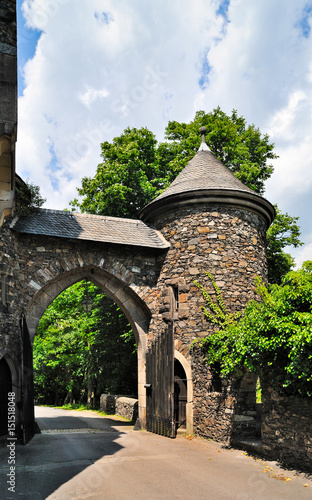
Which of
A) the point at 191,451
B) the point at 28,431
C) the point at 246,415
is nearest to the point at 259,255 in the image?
the point at 246,415

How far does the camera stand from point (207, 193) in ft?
33.1

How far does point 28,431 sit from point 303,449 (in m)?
5.26

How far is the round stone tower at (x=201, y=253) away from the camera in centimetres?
962

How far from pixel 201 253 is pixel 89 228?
→ 2.86 meters

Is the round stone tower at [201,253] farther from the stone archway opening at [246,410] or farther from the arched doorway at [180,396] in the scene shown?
the stone archway opening at [246,410]

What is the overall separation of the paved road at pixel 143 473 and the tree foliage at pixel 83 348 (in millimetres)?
5974

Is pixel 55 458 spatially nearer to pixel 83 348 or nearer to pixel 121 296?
pixel 121 296

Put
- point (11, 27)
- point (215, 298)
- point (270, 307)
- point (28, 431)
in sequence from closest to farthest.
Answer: point (11, 27) → point (270, 307) → point (28, 431) → point (215, 298)

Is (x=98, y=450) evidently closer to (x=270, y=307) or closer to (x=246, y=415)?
(x=246, y=415)

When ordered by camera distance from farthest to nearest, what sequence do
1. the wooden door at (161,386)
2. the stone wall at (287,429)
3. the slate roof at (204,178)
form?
1. the slate roof at (204,178)
2. the wooden door at (161,386)
3. the stone wall at (287,429)

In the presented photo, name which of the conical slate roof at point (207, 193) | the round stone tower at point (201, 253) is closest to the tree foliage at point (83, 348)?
the round stone tower at point (201, 253)

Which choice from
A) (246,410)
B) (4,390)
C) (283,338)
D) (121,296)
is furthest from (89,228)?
(283,338)

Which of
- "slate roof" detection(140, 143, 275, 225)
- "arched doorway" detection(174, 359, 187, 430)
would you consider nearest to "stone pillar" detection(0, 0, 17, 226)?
"slate roof" detection(140, 143, 275, 225)

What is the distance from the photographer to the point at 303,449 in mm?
5852
